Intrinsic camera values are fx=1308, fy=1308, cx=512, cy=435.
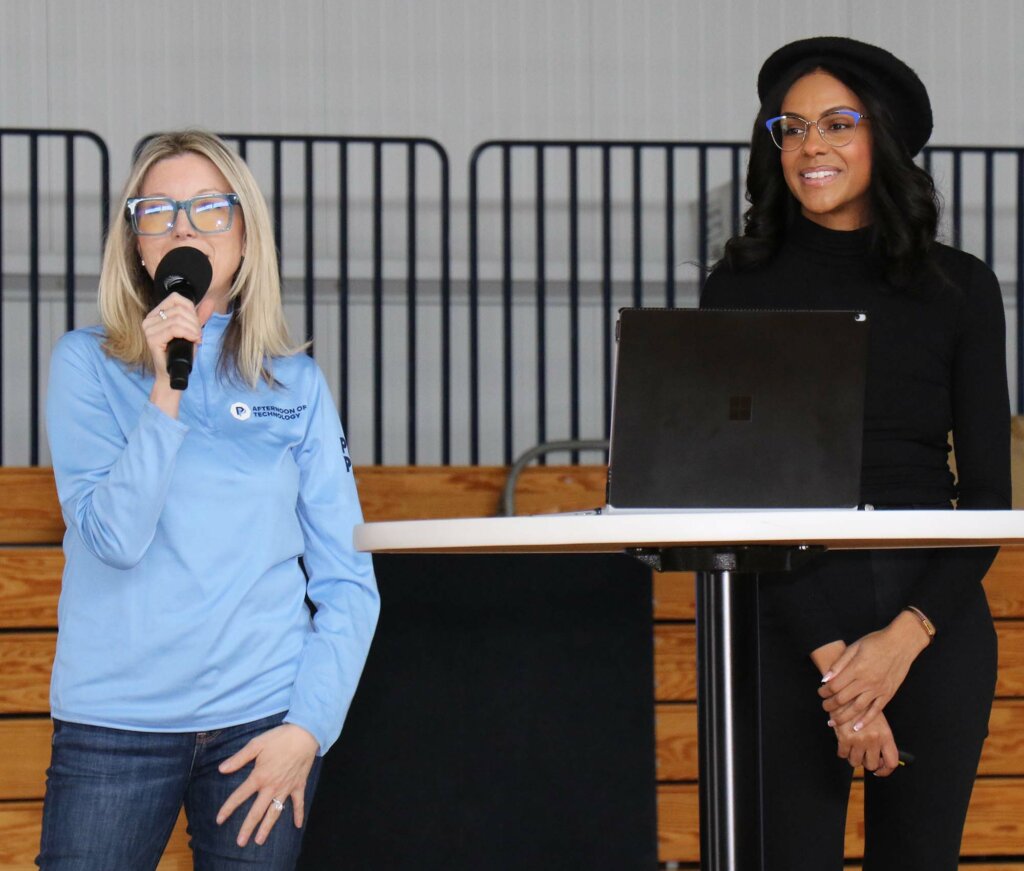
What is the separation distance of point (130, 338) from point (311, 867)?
144 cm

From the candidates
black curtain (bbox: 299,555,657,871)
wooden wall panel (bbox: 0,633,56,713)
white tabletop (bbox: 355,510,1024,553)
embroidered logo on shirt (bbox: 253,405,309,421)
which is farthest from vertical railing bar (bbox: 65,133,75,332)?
white tabletop (bbox: 355,510,1024,553)

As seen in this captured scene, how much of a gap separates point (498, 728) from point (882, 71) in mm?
1513

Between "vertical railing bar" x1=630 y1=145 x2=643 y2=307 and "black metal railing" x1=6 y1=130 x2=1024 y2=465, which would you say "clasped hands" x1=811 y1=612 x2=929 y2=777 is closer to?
"vertical railing bar" x1=630 y1=145 x2=643 y2=307

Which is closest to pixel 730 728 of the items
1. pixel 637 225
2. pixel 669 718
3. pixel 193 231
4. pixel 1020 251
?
pixel 193 231

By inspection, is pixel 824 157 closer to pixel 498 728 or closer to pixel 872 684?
pixel 872 684

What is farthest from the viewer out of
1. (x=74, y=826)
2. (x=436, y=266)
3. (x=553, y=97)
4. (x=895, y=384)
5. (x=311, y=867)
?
(x=553, y=97)

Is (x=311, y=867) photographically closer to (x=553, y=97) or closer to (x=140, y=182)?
(x=140, y=182)

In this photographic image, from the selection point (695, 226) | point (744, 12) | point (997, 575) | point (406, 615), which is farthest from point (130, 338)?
point (744, 12)

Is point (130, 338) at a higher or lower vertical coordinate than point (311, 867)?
higher

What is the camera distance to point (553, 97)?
6309 millimetres

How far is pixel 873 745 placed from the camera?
5.22 feet

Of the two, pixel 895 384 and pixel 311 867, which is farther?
pixel 311 867

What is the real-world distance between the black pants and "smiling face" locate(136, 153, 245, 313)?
78 centimetres

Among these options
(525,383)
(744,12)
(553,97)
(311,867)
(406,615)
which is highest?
(744,12)
